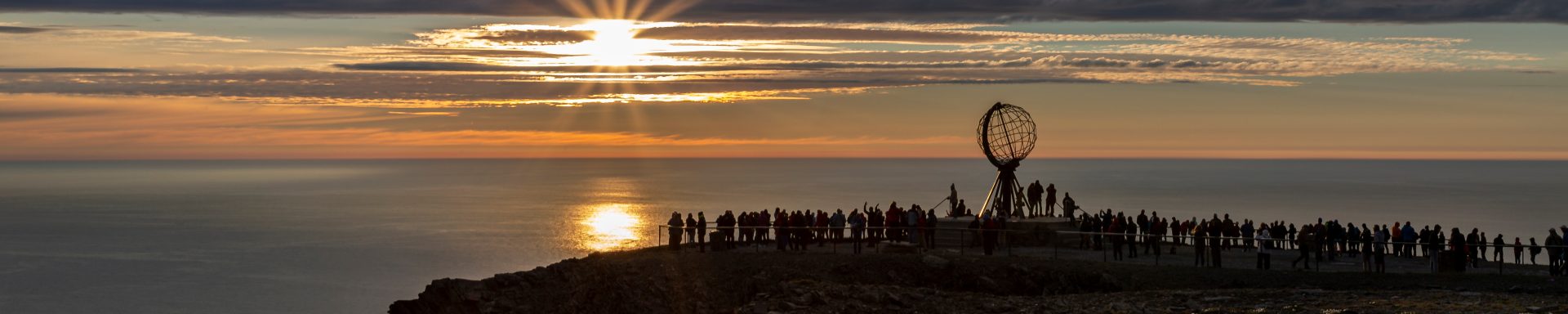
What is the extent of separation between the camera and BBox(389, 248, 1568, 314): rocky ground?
2548 centimetres

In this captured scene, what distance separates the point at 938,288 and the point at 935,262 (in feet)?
4.06

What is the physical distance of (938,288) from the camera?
3095 centimetres

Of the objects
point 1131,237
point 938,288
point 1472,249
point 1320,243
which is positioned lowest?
point 938,288

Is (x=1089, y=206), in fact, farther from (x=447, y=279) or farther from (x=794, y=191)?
(x=447, y=279)

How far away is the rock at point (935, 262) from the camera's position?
31891 millimetres

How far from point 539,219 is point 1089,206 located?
174 feet

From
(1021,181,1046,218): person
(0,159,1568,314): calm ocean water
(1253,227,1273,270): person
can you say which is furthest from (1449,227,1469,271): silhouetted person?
(0,159,1568,314): calm ocean water

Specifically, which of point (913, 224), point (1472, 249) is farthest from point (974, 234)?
point (1472, 249)

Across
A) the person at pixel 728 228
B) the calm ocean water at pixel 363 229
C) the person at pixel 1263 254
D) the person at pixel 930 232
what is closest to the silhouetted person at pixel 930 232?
the person at pixel 930 232

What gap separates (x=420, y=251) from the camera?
8619cm

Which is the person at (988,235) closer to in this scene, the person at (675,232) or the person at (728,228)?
the person at (728,228)

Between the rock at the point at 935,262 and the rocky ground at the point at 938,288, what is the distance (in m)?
0.04

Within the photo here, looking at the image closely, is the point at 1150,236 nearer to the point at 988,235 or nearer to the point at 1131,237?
the point at 1131,237

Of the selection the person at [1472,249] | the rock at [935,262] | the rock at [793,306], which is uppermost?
the person at [1472,249]
